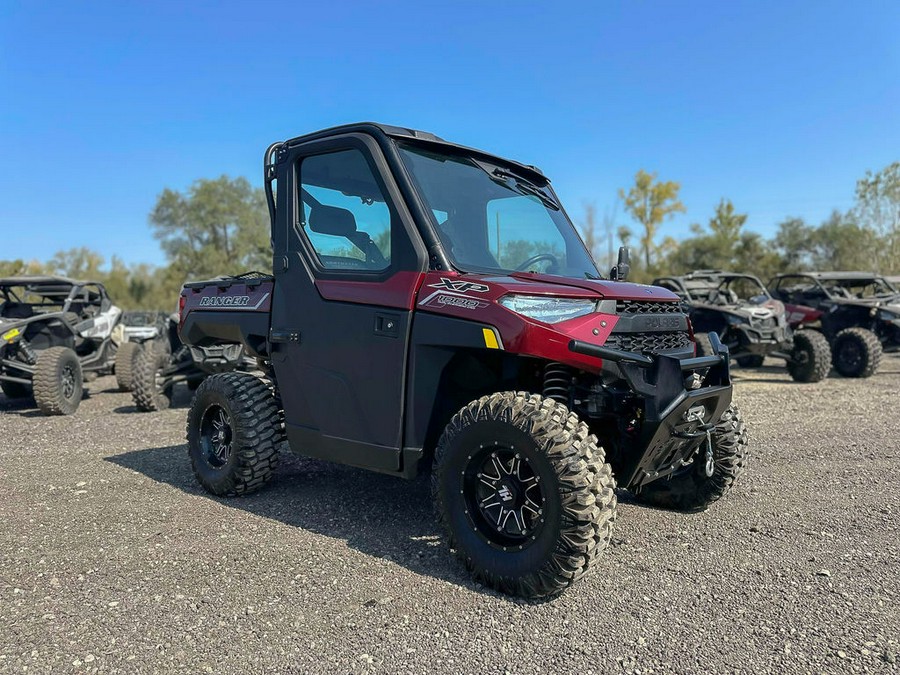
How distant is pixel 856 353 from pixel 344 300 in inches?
482

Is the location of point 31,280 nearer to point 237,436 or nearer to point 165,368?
point 165,368

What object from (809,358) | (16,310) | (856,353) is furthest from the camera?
(856,353)

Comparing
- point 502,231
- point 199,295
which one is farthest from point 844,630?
point 199,295

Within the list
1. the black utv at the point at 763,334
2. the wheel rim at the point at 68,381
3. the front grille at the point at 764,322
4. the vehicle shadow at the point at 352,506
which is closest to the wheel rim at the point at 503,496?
the vehicle shadow at the point at 352,506

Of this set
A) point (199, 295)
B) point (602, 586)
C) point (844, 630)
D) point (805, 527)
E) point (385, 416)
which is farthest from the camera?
point (199, 295)

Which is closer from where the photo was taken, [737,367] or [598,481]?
[598,481]

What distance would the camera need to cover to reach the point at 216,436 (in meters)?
4.91

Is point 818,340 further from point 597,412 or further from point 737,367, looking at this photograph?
point 597,412

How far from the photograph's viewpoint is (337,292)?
388 centimetres

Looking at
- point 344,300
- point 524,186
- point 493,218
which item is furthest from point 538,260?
point 344,300

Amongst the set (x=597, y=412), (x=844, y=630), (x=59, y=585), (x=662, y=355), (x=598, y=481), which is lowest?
(x=59, y=585)

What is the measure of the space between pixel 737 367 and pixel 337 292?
13.0 meters

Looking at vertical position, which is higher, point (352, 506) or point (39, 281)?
point (39, 281)

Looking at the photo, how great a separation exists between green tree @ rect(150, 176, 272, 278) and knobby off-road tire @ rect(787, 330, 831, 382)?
40.8 m
